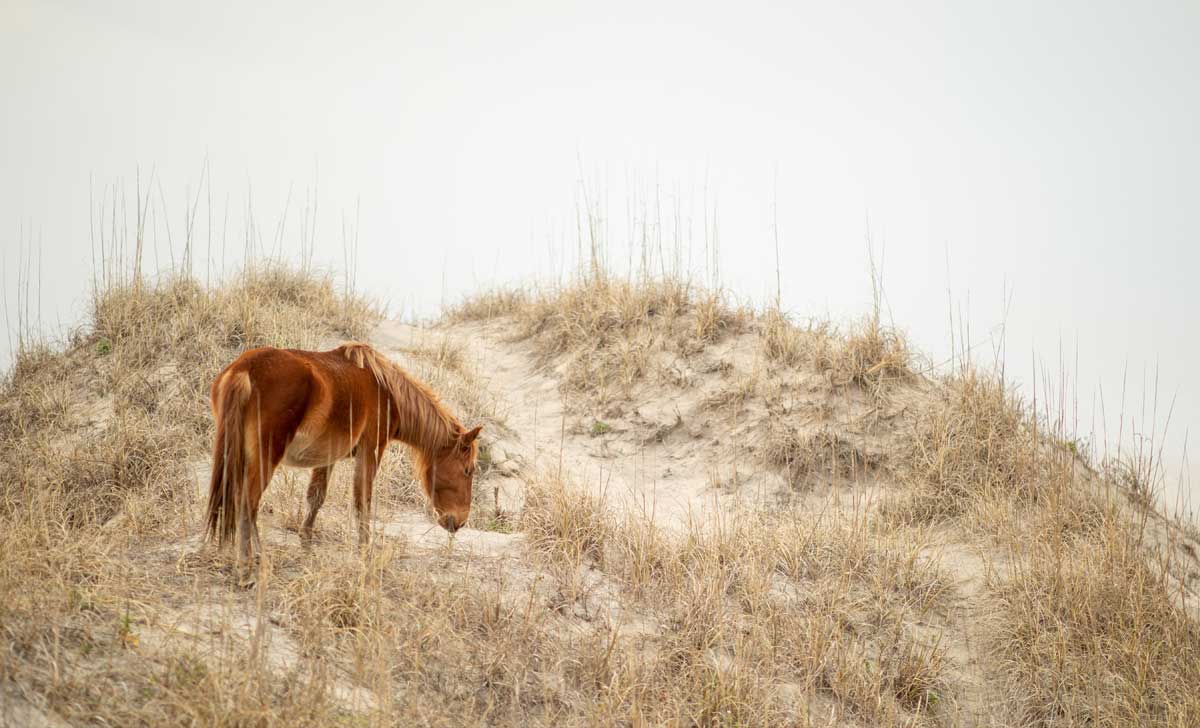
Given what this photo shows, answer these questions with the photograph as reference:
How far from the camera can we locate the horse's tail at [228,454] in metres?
4.21

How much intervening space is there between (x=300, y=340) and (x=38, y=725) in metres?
6.23

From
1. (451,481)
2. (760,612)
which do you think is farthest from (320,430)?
(760,612)

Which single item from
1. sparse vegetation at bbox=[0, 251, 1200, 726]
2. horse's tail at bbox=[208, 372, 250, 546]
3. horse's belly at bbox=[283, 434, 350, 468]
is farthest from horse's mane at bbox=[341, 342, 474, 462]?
horse's tail at bbox=[208, 372, 250, 546]

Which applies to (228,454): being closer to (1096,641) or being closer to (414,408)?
(414,408)

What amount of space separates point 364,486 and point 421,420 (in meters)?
0.58

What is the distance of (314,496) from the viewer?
5.28m

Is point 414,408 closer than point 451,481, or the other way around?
point 414,408

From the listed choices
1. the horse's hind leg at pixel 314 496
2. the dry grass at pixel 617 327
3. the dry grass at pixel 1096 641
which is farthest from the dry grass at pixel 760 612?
the dry grass at pixel 617 327

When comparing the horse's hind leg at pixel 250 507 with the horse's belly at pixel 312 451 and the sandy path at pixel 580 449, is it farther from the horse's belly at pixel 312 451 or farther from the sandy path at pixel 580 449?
the sandy path at pixel 580 449

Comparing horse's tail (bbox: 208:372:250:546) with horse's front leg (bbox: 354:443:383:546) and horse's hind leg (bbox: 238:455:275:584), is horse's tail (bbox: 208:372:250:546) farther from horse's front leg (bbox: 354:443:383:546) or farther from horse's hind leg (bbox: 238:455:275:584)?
horse's front leg (bbox: 354:443:383:546)

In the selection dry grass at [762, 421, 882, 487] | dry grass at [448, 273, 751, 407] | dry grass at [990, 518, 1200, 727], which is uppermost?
dry grass at [448, 273, 751, 407]

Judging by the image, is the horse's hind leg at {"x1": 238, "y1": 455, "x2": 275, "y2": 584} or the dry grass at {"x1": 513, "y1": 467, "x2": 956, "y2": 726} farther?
the dry grass at {"x1": 513, "y1": 467, "x2": 956, "y2": 726}

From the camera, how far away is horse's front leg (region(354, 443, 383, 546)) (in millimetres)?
5051

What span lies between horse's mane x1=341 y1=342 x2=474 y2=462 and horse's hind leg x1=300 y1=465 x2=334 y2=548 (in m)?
0.54
